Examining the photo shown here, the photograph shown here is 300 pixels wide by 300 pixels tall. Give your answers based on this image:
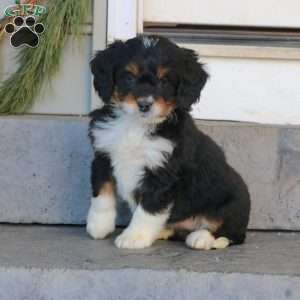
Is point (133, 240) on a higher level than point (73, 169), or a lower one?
lower

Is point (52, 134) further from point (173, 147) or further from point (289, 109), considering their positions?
point (289, 109)

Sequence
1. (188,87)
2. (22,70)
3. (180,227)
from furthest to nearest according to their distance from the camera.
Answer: (22,70) < (180,227) < (188,87)

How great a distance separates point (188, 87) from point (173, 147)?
0.34 m

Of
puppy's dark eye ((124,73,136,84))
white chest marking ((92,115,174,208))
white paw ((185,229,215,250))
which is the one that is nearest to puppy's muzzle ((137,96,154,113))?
puppy's dark eye ((124,73,136,84))

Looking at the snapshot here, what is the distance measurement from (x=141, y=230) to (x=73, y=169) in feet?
2.87

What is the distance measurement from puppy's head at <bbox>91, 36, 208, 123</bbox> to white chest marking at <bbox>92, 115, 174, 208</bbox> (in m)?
0.14

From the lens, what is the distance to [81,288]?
342cm

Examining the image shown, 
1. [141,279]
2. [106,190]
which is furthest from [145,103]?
[141,279]

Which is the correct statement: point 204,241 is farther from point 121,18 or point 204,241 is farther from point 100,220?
point 121,18

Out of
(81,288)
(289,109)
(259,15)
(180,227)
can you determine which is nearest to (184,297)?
(81,288)

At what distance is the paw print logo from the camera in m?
5.01

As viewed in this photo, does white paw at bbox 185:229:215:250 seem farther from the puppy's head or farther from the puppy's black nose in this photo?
the puppy's black nose

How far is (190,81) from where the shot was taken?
386cm
